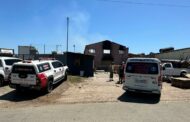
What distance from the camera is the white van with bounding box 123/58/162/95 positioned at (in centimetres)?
1325

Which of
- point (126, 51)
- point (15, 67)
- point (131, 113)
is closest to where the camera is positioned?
point (131, 113)

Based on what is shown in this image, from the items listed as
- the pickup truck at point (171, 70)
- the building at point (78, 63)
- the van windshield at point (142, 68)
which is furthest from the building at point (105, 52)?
the van windshield at point (142, 68)

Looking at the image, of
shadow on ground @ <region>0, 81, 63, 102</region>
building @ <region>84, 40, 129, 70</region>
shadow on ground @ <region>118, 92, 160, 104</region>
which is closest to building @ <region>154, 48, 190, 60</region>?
building @ <region>84, 40, 129, 70</region>

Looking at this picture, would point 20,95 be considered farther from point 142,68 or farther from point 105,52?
point 105,52

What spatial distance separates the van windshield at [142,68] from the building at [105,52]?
1617 inches

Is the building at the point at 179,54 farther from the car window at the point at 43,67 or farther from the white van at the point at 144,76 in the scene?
the car window at the point at 43,67

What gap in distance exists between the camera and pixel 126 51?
58094 mm

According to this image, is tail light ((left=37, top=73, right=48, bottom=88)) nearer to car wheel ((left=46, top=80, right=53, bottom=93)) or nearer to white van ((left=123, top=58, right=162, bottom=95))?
car wheel ((left=46, top=80, right=53, bottom=93))

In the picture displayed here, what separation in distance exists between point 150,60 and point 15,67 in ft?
26.2

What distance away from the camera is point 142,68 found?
13695 millimetres

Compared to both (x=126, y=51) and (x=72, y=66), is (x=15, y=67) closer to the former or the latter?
(x=72, y=66)

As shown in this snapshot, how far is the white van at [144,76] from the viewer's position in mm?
13250

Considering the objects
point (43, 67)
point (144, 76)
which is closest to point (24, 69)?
point (43, 67)

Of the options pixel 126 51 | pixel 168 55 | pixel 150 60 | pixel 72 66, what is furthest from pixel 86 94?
pixel 126 51
